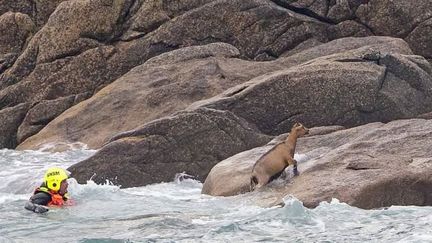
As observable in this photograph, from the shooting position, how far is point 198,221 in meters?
14.5

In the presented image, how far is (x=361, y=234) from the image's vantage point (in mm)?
12633

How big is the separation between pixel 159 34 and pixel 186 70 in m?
3.60

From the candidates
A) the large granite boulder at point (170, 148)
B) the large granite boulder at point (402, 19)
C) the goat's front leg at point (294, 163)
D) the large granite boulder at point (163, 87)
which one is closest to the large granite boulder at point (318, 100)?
the large granite boulder at point (170, 148)

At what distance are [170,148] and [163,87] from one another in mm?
5684

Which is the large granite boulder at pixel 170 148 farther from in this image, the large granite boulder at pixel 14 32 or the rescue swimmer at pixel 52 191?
the large granite boulder at pixel 14 32

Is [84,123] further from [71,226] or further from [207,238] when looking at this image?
[207,238]

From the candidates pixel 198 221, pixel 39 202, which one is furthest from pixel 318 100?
pixel 39 202

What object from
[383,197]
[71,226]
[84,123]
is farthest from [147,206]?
[84,123]

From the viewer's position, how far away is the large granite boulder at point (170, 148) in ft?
67.7

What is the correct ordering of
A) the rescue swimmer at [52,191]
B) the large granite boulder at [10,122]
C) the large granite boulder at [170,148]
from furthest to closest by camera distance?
1. the large granite boulder at [10,122]
2. the large granite boulder at [170,148]
3. the rescue swimmer at [52,191]

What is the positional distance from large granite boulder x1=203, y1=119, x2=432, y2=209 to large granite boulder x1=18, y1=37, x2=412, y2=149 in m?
6.76

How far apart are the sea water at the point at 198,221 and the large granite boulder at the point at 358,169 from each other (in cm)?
37

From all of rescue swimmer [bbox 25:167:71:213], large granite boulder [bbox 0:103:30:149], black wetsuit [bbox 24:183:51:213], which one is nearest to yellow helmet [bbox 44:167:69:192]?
rescue swimmer [bbox 25:167:71:213]

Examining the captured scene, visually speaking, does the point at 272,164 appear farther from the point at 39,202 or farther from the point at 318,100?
the point at 318,100
